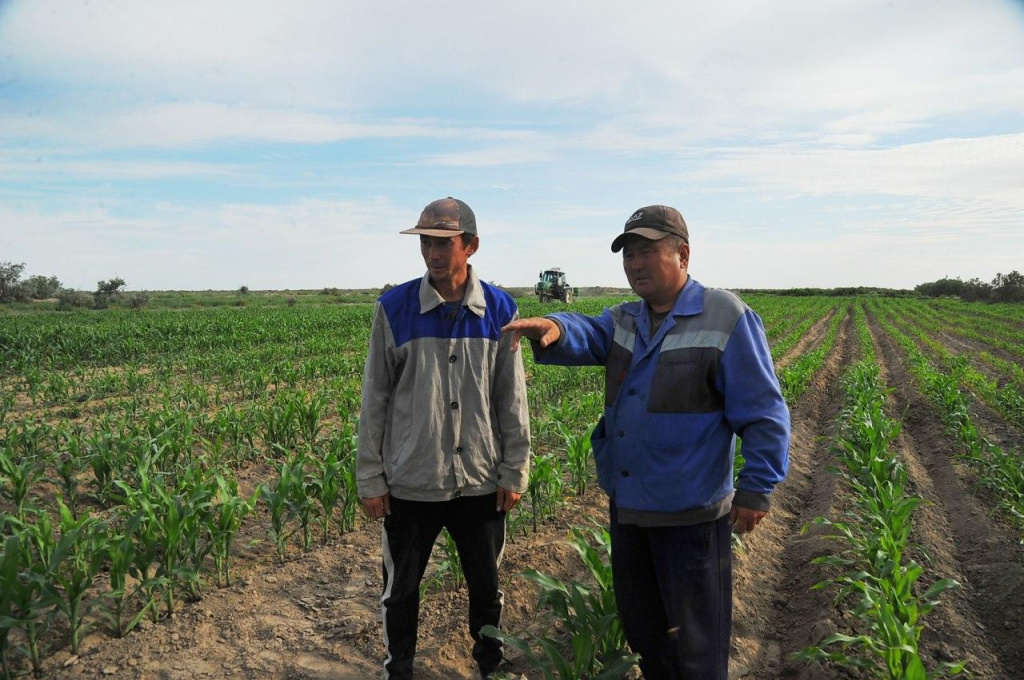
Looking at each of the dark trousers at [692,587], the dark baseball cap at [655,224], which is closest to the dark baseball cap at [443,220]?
the dark baseball cap at [655,224]

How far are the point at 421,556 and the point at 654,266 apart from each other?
1.54 m

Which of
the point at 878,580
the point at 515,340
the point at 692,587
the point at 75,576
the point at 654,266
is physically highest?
the point at 654,266

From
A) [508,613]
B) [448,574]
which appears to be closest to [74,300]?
[448,574]

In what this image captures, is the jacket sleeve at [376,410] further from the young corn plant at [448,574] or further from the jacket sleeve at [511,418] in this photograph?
the young corn plant at [448,574]

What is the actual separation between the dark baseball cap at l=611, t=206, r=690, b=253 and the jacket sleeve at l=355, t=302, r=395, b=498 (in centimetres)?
102

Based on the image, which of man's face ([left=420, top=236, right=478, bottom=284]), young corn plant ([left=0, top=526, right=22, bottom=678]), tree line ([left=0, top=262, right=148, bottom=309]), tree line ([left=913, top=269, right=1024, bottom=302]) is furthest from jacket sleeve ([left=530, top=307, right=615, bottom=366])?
tree line ([left=913, top=269, right=1024, bottom=302])

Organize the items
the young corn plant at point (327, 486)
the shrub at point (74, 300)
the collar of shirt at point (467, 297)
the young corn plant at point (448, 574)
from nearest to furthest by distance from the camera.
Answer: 1. the collar of shirt at point (467, 297)
2. the young corn plant at point (448, 574)
3. the young corn plant at point (327, 486)
4. the shrub at point (74, 300)

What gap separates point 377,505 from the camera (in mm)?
2502

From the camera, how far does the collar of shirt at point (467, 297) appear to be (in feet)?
8.22

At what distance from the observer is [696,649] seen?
6.95ft

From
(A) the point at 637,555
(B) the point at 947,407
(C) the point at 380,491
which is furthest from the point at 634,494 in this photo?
(B) the point at 947,407

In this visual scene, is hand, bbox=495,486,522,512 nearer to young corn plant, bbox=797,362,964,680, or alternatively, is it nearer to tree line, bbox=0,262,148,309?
young corn plant, bbox=797,362,964,680

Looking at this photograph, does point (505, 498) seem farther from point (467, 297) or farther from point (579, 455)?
point (579, 455)

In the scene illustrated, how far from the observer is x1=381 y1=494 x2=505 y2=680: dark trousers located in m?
2.56
